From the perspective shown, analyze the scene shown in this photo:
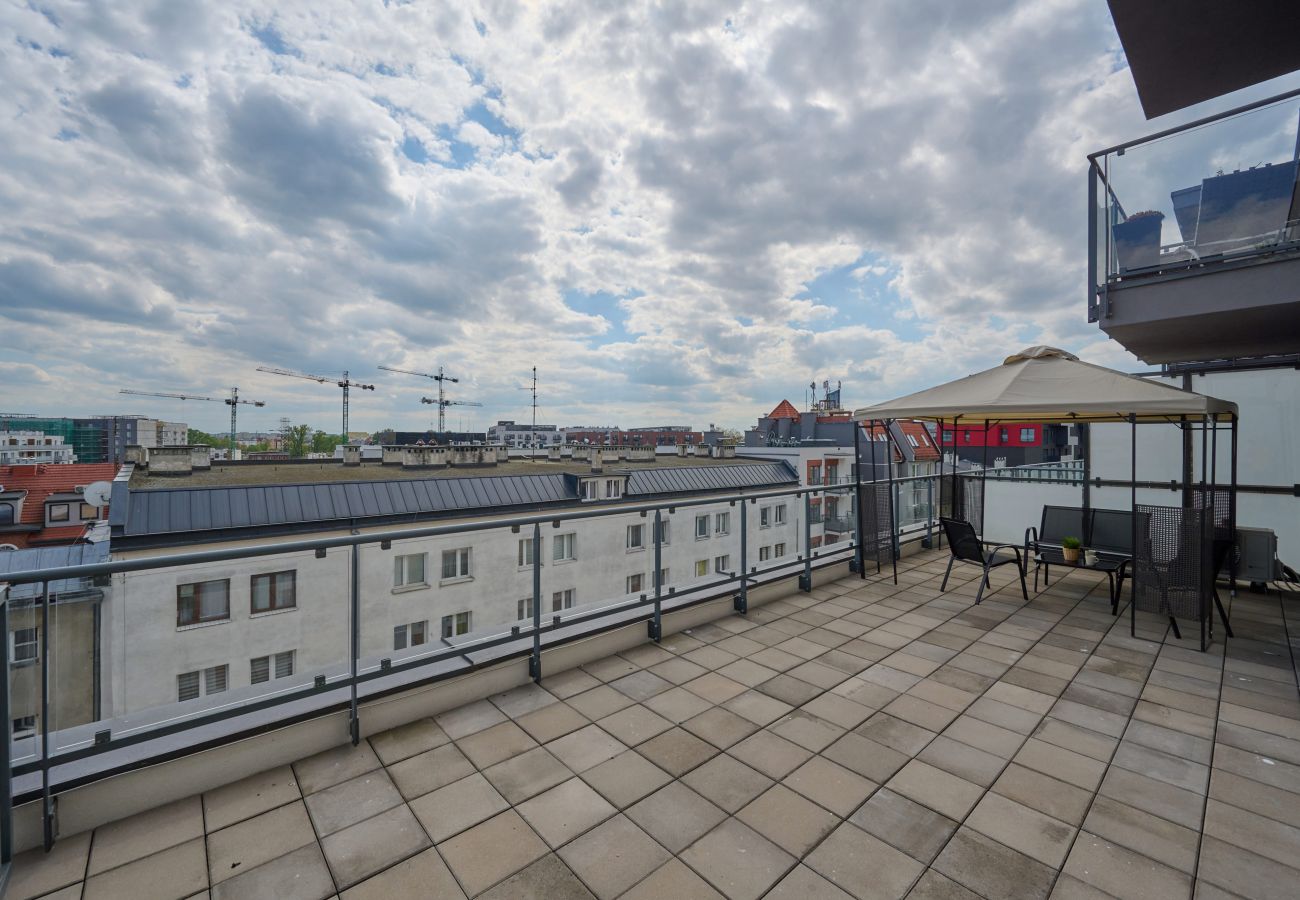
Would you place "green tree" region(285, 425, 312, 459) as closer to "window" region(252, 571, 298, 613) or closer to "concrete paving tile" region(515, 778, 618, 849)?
"window" region(252, 571, 298, 613)

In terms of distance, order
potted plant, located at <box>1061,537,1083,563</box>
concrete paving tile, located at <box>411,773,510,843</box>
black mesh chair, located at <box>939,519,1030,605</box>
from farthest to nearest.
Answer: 1. potted plant, located at <box>1061,537,1083,563</box>
2. black mesh chair, located at <box>939,519,1030,605</box>
3. concrete paving tile, located at <box>411,773,510,843</box>

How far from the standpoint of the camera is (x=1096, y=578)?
5871 millimetres

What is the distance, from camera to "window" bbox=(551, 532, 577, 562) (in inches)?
134

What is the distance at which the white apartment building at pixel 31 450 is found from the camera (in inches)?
3058

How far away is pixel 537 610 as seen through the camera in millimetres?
3266

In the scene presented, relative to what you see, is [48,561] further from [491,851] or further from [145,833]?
[491,851]

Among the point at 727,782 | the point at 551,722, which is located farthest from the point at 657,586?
the point at 727,782

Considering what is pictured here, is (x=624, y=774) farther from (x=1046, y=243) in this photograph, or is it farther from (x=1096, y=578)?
(x=1046, y=243)

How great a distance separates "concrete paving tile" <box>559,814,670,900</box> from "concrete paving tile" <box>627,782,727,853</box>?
5 cm

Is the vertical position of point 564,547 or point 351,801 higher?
point 564,547

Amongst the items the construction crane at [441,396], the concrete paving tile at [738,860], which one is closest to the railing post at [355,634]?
the concrete paving tile at [738,860]

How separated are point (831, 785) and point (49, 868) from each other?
2825mm

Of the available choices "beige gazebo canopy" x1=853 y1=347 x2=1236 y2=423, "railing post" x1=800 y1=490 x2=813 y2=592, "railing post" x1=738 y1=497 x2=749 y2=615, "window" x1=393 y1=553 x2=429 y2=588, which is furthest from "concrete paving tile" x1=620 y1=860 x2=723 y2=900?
"beige gazebo canopy" x1=853 y1=347 x2=1236 y2=423

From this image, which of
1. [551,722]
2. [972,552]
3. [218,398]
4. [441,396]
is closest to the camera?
[551,722]
